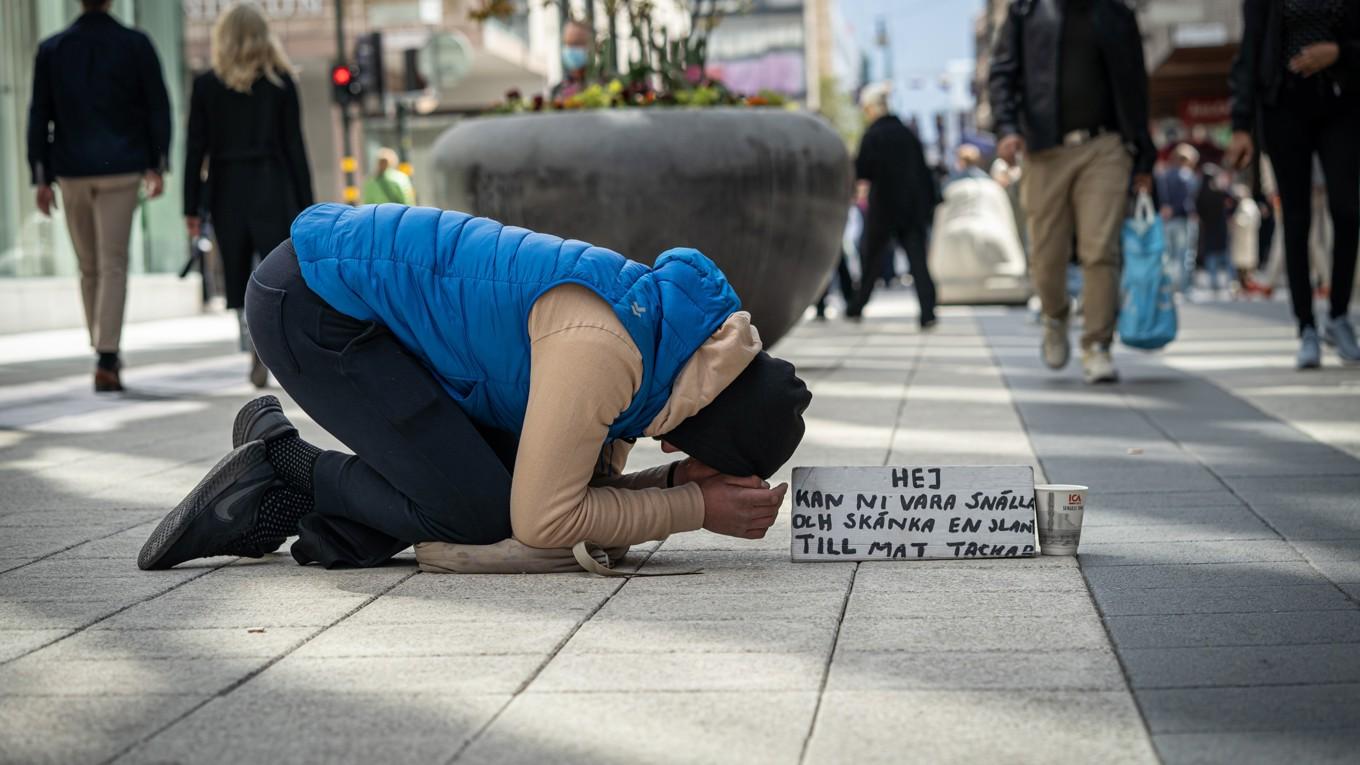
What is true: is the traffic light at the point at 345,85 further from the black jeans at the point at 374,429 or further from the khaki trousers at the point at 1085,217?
the black jeans at the point at 374,429

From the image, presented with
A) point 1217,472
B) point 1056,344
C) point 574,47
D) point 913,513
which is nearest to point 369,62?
point 574,47

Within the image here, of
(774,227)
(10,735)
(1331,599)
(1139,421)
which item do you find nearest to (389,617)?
(10,735)

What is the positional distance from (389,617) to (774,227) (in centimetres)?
528

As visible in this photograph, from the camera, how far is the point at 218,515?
434 cm

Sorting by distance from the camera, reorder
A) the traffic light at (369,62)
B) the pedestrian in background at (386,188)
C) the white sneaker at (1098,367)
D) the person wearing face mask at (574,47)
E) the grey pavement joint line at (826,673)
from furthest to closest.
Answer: the traffic light at (369,62) < the pedestrian in background at (386,188) < the person wearing face mask at (574,47) < the white sneaker at (1098,367) < the grey pavement joint line at (826,673)

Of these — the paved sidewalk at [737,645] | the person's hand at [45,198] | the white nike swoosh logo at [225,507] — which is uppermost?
the person's hand at [45,198]

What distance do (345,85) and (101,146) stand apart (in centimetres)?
1325

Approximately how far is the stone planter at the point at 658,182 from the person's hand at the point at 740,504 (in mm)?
4363

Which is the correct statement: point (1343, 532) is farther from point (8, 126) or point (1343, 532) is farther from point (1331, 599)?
point (8, 126)

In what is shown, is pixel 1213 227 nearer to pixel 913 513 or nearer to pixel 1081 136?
pixel 1081 136

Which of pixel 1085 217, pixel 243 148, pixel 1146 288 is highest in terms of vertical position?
pixel 243 148

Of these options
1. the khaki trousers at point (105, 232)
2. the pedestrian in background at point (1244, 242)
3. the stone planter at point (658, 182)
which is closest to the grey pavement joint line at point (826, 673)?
the stone planter at point (658, 182)

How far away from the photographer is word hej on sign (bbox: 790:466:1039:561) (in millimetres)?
4309

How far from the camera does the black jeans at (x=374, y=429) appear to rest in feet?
13.6
